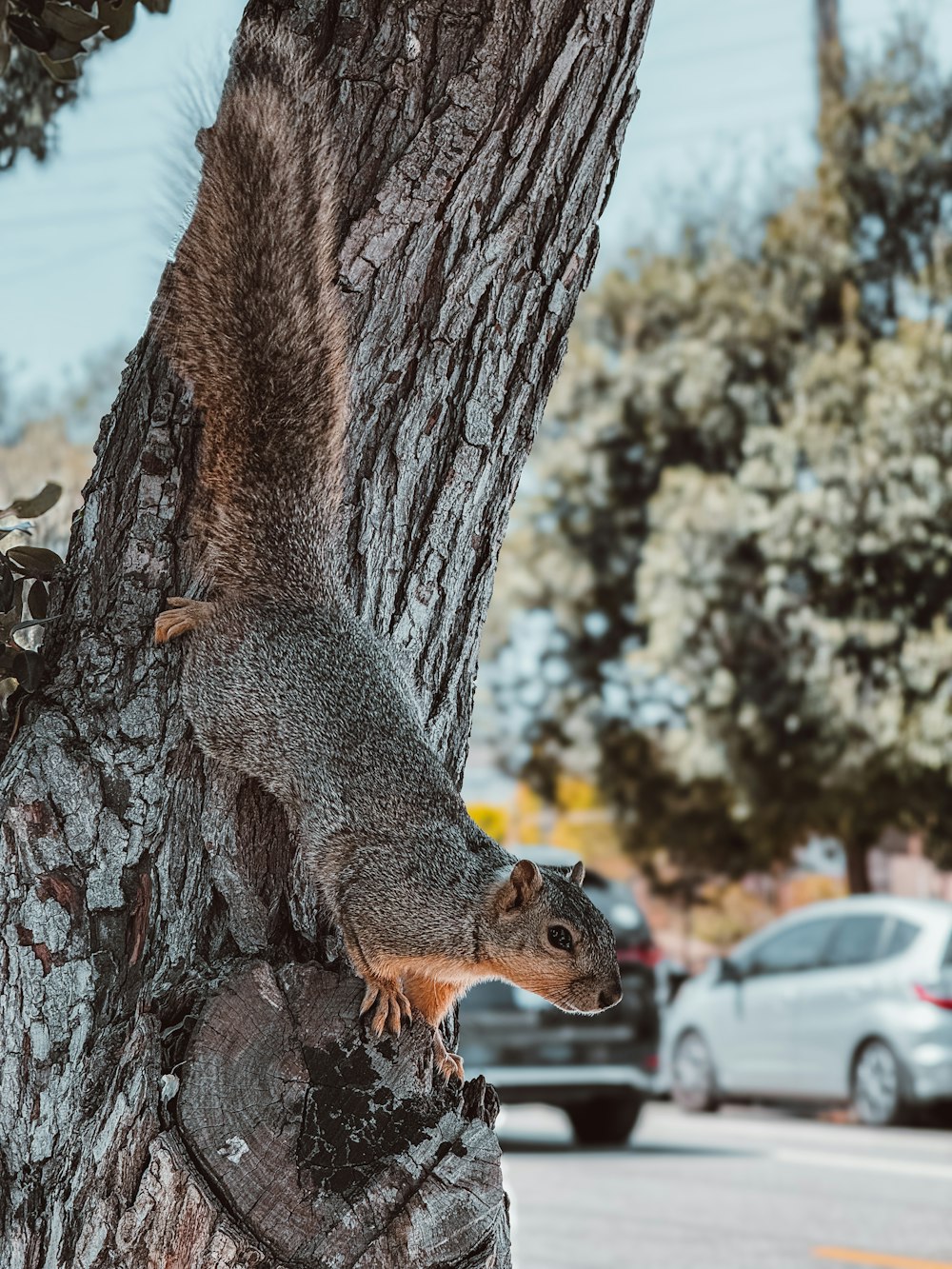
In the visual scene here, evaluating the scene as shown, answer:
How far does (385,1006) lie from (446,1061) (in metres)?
0.20

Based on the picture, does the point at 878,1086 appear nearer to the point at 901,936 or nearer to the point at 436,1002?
the point at 901,936

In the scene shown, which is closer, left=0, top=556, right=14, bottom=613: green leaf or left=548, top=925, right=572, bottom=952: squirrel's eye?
left=0, top=556, right=14, bottom=613: green leaf

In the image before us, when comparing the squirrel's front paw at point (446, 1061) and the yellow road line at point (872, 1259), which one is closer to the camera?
the squirrel's front paw at point (446, 1061)

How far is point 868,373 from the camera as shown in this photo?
1462cm

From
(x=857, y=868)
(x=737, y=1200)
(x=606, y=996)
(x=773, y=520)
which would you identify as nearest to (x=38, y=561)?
(x=606, y=996)

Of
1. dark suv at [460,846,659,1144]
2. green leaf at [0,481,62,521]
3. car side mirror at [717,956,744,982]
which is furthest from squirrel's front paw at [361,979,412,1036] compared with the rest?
car side mirror at [717,956,744,982]

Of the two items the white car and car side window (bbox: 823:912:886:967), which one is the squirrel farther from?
car side window (bbox: 823:912:886:967)

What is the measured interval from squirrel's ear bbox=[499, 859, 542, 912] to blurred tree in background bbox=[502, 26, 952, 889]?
12.1 m

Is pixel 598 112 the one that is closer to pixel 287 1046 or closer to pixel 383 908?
pixel 383 908

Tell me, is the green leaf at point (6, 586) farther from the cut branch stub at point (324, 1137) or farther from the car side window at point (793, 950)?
the car side window at point (793, 950)

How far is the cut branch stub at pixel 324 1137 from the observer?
1658mm

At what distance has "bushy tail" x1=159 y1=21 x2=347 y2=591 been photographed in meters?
2.10

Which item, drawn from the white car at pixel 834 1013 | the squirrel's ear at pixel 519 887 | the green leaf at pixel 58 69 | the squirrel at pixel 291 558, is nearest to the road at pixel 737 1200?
the white car at pixel 834 1013

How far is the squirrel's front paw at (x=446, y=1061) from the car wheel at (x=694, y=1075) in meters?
9.53
